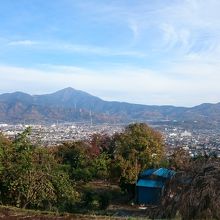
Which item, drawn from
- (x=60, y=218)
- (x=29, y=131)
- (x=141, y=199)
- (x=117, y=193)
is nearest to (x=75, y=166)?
(x=117, y=193)

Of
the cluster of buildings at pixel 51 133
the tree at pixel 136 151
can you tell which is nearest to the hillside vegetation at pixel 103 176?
the tree at pixel 136 151

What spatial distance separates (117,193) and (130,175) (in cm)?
271

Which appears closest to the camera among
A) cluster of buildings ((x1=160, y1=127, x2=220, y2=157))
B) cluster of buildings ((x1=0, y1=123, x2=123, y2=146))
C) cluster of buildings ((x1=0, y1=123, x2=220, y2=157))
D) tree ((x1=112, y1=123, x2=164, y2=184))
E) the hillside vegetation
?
the hillside vegetation

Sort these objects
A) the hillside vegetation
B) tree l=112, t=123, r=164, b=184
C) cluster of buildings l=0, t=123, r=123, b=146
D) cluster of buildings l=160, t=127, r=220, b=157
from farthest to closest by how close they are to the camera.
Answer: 1. tree l=112, t=123, r=164, b=184
2. cluster of buildings l=0, t=123, r=123, b=146
3. cluster of buildings l=160, t=127, r=220, b=157
4. the hillside vegetation

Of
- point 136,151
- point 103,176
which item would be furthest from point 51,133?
point 103,176

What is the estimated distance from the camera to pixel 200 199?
736 cm

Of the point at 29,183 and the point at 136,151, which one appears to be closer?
the point at 29,183

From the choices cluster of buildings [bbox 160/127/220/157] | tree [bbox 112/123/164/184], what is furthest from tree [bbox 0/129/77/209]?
tree [bbox 112/123/164/184]

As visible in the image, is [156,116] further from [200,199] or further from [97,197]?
[200,199]

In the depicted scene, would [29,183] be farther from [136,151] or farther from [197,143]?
[197,143]

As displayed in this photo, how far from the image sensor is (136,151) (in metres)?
28.2

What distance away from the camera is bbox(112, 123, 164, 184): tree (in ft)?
84.7

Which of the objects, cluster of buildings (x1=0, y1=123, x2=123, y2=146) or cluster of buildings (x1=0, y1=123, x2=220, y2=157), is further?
cluster of buildings (x1=0, y1=123, x2=123, y2=146)

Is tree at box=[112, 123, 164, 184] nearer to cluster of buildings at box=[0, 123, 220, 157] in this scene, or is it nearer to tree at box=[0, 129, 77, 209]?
cluster of buildings at box=[0, 123, 220, 157]
